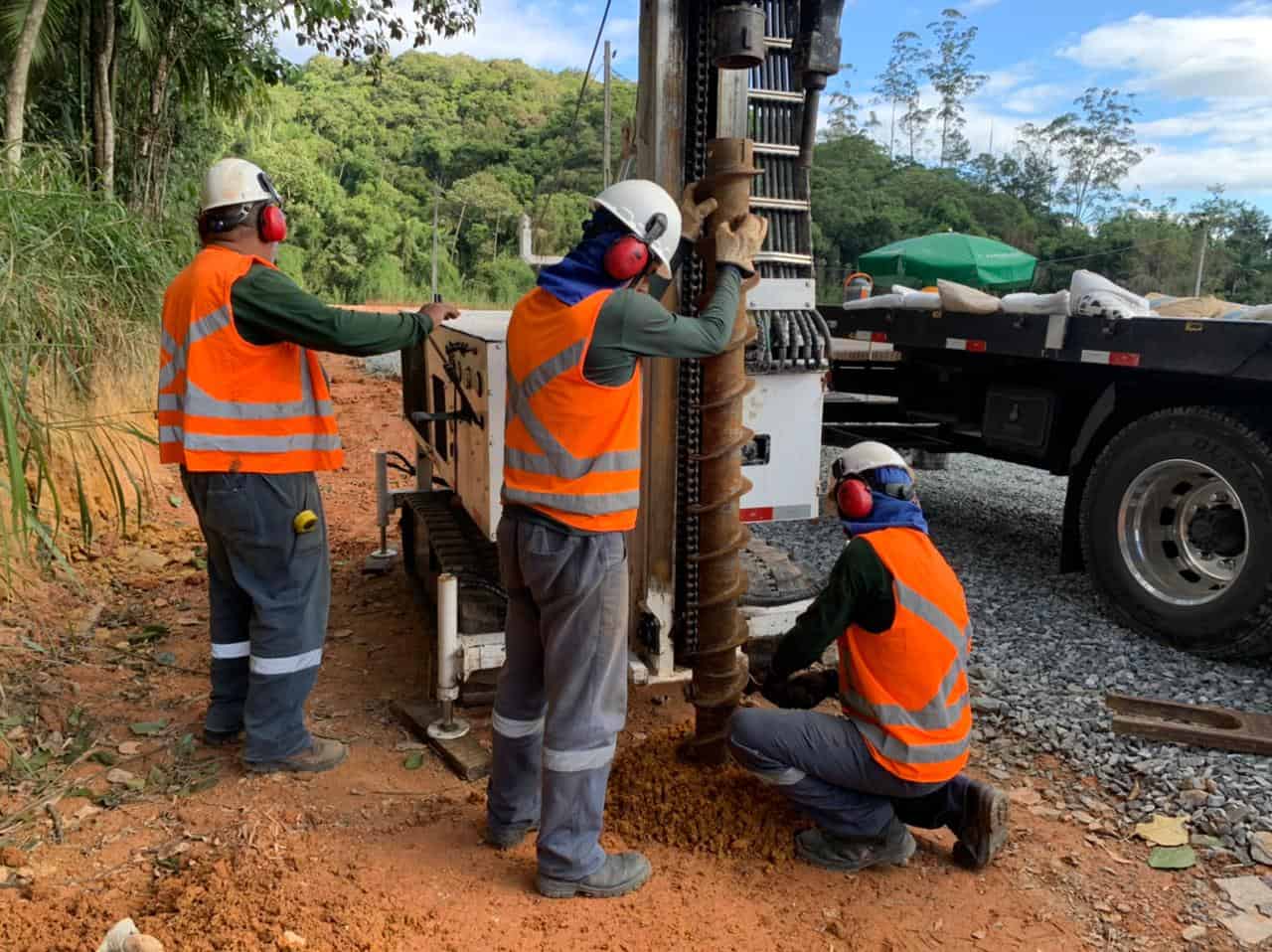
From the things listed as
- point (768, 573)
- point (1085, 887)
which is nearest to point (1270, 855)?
point (1085, 887)

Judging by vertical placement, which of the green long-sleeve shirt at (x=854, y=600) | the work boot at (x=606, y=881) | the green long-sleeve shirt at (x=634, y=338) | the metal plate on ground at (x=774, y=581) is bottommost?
the work boot at (x=606, y=881)

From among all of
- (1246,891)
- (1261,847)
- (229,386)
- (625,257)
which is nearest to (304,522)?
(229,386)

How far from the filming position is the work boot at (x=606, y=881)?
9.20 feet

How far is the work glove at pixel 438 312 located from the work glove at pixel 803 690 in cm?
166

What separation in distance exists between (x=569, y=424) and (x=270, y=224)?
1.44 m

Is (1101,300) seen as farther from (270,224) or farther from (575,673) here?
(270,224)

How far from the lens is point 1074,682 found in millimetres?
4422

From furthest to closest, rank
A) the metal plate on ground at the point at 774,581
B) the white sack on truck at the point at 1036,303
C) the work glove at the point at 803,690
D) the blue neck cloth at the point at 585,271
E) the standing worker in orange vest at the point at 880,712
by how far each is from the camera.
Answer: the white sack on truck at the point at 1036,303 → the metal plate on ground at the point at 774,581 → the work glove at the point at 803,690 → the standing worker in orange vest at the point at 880,712 → the blue neck cloth at the point at 585,271

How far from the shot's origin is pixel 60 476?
5.43 metres

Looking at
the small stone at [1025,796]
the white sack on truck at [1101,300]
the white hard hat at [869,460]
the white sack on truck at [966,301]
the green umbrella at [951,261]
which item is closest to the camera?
the white hard hat at [869,460]

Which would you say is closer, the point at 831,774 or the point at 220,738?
the point at 831,774

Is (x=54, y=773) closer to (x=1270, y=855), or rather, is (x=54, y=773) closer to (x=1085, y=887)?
(x=1085, y=887)

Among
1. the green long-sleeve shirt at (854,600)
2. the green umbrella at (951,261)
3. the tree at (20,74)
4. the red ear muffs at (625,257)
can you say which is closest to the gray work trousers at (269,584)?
the red ear muffs at (625,257)

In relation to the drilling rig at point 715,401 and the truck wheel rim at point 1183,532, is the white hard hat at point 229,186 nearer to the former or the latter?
the drilling rig at point 715,401
